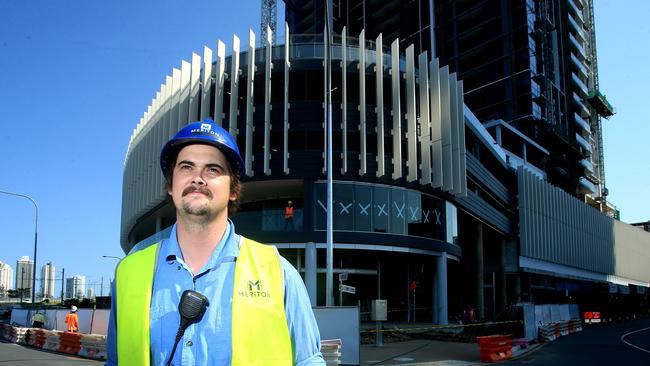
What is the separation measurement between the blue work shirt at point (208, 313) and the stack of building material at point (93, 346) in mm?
18099

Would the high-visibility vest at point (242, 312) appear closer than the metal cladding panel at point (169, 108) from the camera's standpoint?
Yes

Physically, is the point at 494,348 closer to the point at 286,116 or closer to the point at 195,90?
the point at 286,116

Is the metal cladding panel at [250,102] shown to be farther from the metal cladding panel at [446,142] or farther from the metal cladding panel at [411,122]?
the metal cladding panel at [446,142]

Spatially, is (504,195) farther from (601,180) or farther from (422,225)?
(601,180)

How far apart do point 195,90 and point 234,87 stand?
101 inches

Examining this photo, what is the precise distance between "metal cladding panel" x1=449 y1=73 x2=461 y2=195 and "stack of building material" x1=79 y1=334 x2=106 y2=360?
19.9 m

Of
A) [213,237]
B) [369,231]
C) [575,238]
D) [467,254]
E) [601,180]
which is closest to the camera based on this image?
[213,237]

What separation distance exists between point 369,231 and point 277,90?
898 centimetres

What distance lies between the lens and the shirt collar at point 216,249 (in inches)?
97.8

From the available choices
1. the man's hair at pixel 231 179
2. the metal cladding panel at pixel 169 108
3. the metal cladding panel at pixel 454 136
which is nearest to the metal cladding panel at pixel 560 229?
the metal cladding panel at pixel 454 136

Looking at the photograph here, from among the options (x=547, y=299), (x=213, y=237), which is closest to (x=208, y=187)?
(x=213, y=237)

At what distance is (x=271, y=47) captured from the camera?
30.8 meters

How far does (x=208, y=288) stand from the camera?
241cm

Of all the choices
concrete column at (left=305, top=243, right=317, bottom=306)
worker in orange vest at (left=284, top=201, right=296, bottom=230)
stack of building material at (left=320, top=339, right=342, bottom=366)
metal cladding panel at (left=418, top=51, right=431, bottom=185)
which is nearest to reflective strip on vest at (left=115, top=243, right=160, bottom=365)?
stack of building material at (left=320, top=339, right=342, bottom=366)
